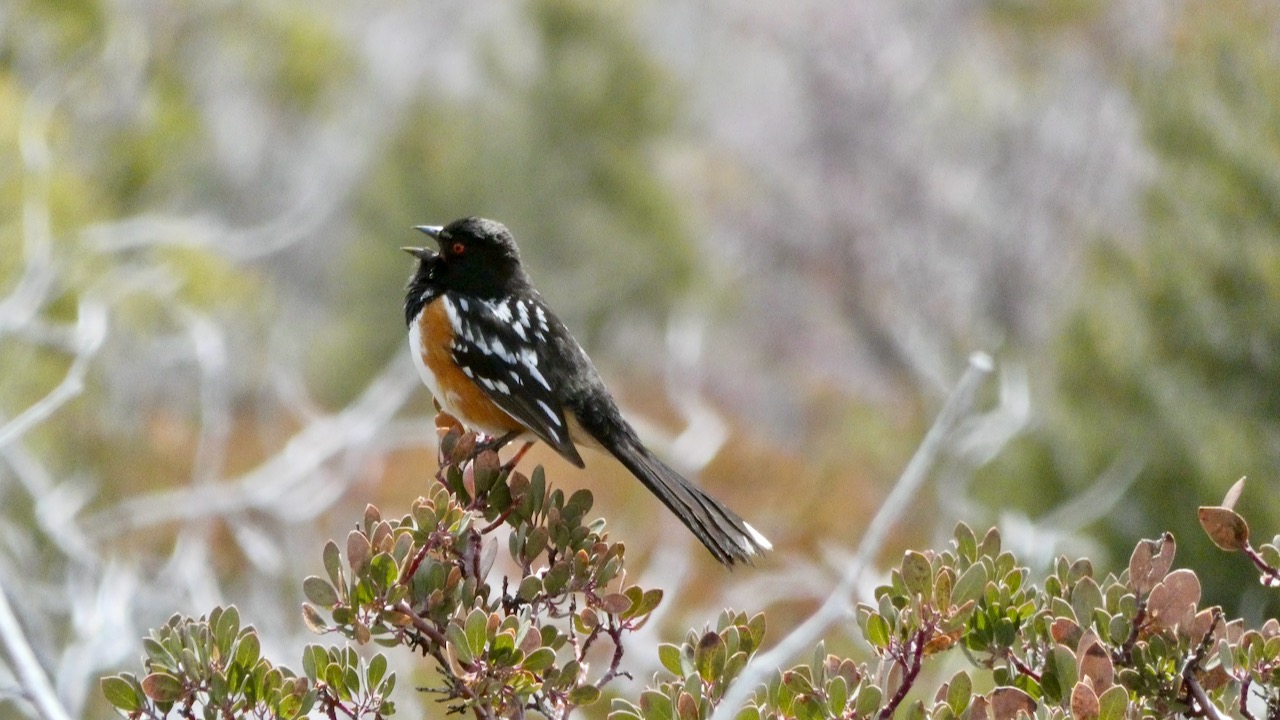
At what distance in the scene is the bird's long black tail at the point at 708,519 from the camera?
316 cm

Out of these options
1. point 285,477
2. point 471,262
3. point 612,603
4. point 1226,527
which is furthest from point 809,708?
point 285,477

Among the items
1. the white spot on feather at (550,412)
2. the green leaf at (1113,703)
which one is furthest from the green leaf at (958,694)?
the white spot on feather at (550,412)

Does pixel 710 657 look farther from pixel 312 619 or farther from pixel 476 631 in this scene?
pixel 312 619

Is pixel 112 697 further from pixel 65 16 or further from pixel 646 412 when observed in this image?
pixel 646 412

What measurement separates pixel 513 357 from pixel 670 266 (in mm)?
20399

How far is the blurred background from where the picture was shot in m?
7.67

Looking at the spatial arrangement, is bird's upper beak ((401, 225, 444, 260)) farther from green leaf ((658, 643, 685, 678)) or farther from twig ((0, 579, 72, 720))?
green leaf ((658, 643, 685, 678))

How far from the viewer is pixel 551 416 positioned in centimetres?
385

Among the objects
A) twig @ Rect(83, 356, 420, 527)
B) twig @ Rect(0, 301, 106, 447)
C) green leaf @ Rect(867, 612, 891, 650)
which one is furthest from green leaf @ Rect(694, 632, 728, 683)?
twig @ Rect(83, 356, 420, 527)

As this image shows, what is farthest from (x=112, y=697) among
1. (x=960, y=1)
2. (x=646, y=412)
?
(x=960, y=1)

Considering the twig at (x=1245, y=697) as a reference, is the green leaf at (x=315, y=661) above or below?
above

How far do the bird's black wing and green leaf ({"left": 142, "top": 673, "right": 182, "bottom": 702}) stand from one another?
175cm

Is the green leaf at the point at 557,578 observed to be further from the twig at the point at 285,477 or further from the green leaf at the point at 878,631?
the twig at the point at 285,477

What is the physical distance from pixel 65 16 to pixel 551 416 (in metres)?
12.9
